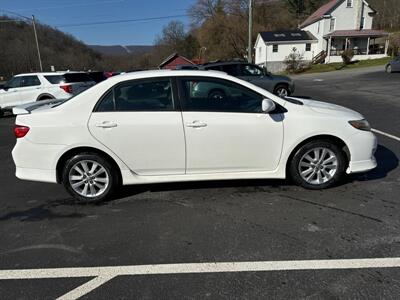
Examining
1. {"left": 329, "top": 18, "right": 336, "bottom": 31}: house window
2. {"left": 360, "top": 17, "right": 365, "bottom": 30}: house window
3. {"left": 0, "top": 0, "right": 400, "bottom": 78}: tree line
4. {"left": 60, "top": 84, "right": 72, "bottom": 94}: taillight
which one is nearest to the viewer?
{"left": 60, "top": 84, "right": 72, "bottom": 94}: taillight

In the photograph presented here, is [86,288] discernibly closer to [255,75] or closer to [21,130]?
[21,130]

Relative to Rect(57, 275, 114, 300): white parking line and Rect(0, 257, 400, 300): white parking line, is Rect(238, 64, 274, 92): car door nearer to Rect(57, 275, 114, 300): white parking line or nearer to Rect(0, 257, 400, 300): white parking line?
Rect(0, 257, 400, 300): white parking line

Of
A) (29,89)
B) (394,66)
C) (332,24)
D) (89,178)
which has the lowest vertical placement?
(89,178)

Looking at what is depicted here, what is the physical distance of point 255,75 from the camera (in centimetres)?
1298

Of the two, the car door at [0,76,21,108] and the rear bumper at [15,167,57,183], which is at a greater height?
the car door at [0,76,21,108]

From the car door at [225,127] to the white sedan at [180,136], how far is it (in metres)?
0.01

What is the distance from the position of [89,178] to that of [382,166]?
452 centimetres

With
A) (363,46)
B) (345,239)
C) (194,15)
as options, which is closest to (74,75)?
(345,239)

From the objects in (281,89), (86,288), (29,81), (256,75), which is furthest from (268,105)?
(29,81)

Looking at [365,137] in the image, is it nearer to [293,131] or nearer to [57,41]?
[293,131]

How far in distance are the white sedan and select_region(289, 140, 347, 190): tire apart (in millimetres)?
14

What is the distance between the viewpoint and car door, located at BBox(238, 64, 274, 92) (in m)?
12.8

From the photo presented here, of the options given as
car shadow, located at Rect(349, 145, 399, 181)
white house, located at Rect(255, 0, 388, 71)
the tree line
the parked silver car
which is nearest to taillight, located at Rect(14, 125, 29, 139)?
car shadow, located at Rect(349, 145, 399, 181)

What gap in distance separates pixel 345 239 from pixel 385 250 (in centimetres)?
35
